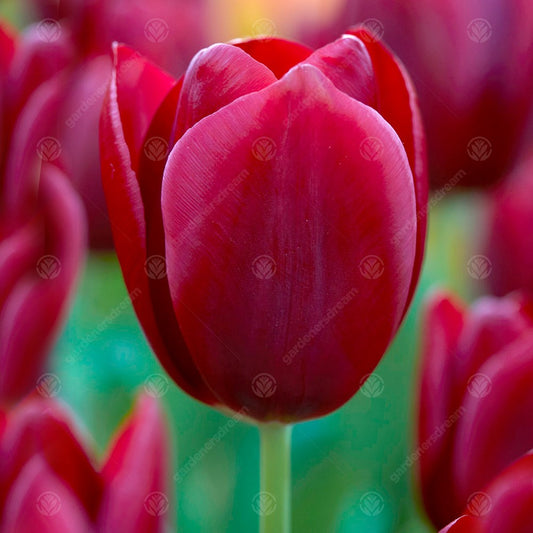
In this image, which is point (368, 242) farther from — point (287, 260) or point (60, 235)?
point (60, 235)

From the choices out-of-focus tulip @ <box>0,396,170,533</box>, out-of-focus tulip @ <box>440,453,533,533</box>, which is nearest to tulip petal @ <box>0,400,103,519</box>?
out-of-focus tulip @ <box>0,396,170,533</box>

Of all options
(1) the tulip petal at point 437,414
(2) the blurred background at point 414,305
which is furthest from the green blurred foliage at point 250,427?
(1) the tulip petal at point 437,414

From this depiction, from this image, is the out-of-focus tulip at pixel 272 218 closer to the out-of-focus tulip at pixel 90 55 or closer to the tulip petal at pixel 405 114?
the tulip petal at pixel 405 114

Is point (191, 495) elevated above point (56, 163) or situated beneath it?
situated beneath

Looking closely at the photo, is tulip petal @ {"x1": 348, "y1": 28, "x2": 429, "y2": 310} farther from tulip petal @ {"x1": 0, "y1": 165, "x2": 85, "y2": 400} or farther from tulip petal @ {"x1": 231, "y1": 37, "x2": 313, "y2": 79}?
tulip petal @ {"x1": 0, "y1": 165, "x2": 85, "y2": 400}

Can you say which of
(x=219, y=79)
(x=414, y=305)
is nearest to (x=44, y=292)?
(x=219, y=79)

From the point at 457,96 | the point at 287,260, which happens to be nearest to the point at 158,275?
the point at 287,260
